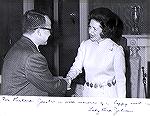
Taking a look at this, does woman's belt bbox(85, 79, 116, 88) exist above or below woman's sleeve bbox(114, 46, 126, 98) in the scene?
below

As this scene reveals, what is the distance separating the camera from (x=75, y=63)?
0.97 meters

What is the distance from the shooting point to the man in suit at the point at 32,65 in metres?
0.96

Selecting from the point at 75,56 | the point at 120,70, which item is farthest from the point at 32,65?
the point at 120,70

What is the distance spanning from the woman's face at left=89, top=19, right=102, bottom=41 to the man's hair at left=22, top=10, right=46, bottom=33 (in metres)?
0.14

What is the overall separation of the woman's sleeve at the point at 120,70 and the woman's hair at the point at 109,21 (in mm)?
41

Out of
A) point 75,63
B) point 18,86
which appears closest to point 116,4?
point 75,63

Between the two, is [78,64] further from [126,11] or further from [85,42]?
[126,11]

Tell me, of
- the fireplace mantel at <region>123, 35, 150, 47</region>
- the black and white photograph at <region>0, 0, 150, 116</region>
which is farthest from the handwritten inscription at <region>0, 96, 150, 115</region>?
the fireplace mantel at <region>123, 35, 150, 47</region>

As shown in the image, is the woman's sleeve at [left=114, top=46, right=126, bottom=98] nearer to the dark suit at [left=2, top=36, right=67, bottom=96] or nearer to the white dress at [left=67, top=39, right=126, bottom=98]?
the white dress at [left=67, top=39, right=126, bottom=98]

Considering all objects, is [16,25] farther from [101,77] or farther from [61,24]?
[101,77]

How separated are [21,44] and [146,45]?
0.37 m

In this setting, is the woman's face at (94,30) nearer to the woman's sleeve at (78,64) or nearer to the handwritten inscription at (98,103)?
the woman's sleeve at (78,64)

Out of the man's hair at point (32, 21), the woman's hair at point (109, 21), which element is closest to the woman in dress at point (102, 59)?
the woman's hair at point (109, 21)

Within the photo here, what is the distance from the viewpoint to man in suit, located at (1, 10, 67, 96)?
96cm
